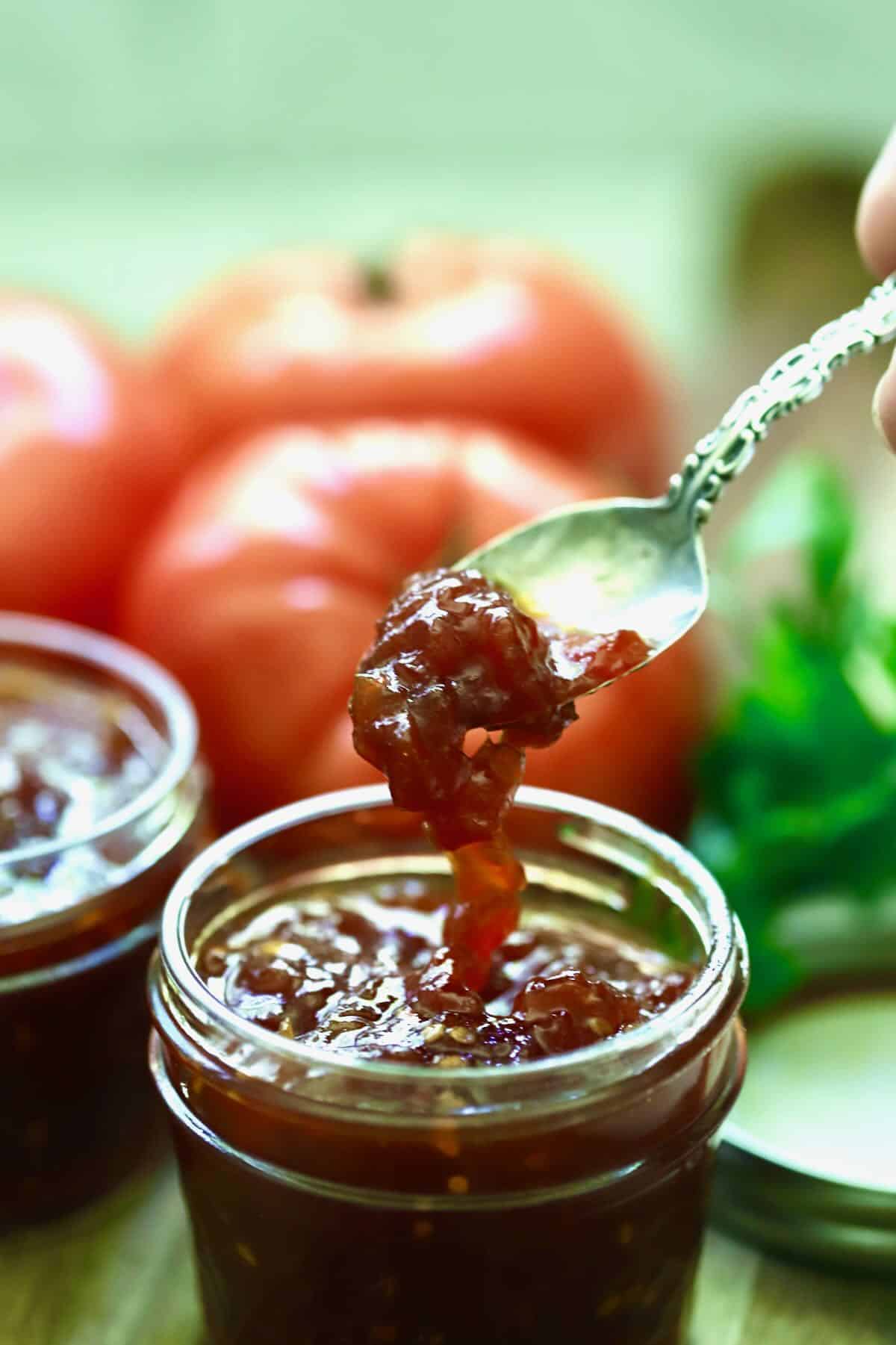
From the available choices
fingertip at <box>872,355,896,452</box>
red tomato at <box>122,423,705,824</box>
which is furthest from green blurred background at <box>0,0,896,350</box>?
fingertip at <box>872,355,896,452</box>

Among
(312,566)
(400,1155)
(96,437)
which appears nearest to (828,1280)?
(400,1155)

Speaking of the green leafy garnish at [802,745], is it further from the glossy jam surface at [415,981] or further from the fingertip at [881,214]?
the fingertip at [881,214]

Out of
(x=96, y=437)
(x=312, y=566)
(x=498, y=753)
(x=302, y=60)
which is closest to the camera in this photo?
(x=498, y=753)

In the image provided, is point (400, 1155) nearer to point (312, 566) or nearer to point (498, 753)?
point (498, 753)

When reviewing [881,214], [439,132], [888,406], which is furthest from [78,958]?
[439,132]

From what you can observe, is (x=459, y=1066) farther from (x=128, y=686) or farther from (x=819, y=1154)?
(x=128, y=686)

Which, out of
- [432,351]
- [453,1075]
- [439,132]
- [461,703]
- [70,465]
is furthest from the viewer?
[439,132]
